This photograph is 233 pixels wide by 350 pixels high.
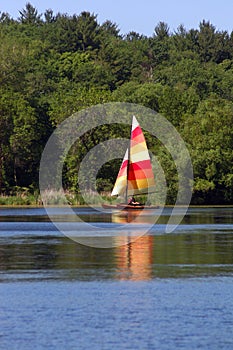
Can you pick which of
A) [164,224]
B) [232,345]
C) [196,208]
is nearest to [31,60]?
[196,208]

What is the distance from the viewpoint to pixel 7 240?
168 ft

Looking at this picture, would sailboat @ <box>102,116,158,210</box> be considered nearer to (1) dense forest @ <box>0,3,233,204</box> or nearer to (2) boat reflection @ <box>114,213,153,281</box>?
(1) dense forest @ <box>0,3,233,204</box>

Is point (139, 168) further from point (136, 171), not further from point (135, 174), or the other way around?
point (135, 174)

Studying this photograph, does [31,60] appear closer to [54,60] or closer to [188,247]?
[54,60]

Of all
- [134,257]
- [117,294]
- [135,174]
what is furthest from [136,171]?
[117,294]

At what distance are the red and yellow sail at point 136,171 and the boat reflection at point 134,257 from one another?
27553mm

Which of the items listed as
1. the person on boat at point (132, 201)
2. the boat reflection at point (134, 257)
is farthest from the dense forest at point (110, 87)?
the boat reflection at point (134, 257)

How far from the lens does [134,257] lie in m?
42.3

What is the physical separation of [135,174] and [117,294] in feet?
174

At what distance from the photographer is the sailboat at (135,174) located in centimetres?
8312

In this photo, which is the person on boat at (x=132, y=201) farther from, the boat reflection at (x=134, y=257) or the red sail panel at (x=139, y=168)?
the boat reflection at (x=134, y=257)

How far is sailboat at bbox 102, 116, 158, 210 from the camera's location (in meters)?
83.1

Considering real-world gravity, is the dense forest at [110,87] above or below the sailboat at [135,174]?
above

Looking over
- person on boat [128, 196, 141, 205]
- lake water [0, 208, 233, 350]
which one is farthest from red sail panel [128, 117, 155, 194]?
lake water [0, 208, 233, 350]
